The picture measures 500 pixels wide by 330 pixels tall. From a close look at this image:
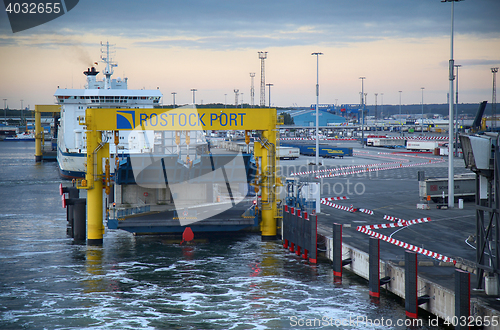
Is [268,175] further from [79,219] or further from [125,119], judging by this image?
[79,219]

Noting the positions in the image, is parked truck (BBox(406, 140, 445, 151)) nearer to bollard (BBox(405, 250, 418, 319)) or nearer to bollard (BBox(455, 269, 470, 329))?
bollard (BBox(405, 250, 418, 319))

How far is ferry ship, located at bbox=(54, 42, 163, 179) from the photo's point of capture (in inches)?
2498

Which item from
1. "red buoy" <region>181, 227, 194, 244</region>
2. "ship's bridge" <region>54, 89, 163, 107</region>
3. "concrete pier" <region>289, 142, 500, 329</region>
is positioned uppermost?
"ship's bridge" <region>54, 89, 163, 107</region>

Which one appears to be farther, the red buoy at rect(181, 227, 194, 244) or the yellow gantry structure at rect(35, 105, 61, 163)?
the yellow gantry structure at rect(35, 105, 61, 163)

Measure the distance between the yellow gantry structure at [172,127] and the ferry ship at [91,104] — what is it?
32.8 meters

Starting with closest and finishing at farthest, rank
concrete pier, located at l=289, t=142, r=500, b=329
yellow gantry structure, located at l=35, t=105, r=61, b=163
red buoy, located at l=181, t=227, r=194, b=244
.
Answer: concrete pier, located at l=289, t=142, r=500, b=329 < red buoy, located at l=181, t=227, r=194, b=244 < yellow gantry structure, located at l=35, t=105, r=61, b=163

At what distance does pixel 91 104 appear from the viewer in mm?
64875

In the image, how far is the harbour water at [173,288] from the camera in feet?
63.0

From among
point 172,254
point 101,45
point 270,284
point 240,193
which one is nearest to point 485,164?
point 270,284

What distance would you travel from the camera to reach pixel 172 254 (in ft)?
94.7

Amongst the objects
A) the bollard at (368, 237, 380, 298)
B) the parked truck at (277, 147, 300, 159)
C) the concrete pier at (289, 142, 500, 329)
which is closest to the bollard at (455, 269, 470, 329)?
the concrete pier at (289, 142, 500, 329)

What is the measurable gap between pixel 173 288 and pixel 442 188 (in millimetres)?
25988

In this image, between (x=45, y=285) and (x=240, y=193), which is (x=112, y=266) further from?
(x=240, y=193)

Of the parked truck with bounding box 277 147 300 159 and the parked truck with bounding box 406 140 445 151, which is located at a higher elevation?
the parked truck with bounding box 406 140 445 151
